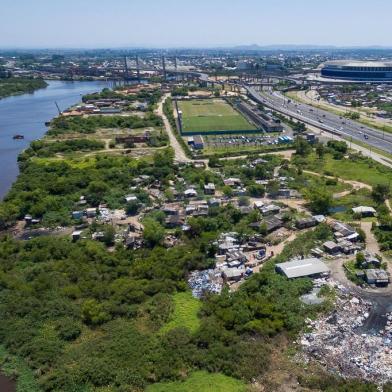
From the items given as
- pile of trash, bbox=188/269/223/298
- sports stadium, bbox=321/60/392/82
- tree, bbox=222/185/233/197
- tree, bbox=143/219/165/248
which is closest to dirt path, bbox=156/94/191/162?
tree, bbox=222/185/233/197

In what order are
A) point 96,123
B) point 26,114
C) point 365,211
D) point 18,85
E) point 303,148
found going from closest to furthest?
point 365,211 → point 303,148 → point 96,123 → point 26,114 → point 18,85

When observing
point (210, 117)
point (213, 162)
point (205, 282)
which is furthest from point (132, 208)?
point (210, 117)

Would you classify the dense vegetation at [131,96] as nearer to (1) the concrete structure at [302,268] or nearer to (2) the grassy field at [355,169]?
(2) the grassy field at [355,169]

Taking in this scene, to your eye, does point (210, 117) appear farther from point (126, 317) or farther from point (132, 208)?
point (126, 317)

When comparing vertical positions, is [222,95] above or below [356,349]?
below

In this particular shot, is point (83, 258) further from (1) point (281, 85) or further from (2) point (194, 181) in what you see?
(1) point (281, 85)

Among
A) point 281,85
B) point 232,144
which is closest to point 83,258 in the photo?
point 232,144
